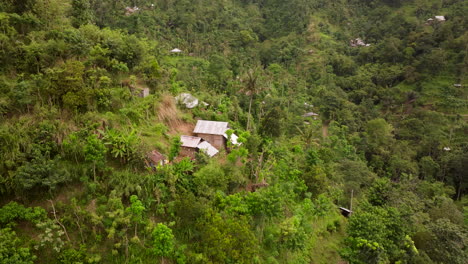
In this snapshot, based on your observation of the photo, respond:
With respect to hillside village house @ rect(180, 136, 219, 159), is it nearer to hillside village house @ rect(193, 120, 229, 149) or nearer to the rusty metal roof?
hillside village house @ rect(193, 120, 229, 149)

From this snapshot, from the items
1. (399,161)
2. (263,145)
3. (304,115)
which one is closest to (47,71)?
(263,145)

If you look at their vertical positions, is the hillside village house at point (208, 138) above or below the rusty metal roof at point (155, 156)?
below

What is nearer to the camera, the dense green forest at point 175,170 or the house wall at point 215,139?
the dense green forest at point 175,170

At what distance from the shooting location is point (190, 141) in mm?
15641

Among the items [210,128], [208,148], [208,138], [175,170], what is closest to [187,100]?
[210,128]

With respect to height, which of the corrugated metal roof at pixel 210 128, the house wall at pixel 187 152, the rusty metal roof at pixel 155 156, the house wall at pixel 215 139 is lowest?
the house wall at pixel 215 139

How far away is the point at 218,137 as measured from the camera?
16.9 m

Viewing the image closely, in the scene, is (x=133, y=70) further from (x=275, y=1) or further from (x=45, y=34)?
(x=275, y=1)

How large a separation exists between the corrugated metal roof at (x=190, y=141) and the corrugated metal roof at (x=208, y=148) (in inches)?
10.3

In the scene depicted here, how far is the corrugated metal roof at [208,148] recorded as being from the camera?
1526cm

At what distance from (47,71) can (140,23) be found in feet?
86.1

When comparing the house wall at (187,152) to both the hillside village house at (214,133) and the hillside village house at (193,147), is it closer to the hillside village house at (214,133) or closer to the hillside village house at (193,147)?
the hillside village house at (193,147)

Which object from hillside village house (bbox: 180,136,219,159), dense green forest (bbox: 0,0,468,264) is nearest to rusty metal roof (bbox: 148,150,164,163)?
dense green forest (bbox: 0,0,468,264)

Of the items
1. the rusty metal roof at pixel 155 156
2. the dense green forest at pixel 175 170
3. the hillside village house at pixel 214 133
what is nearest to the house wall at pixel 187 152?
the dense green forest at pixel 175 170
